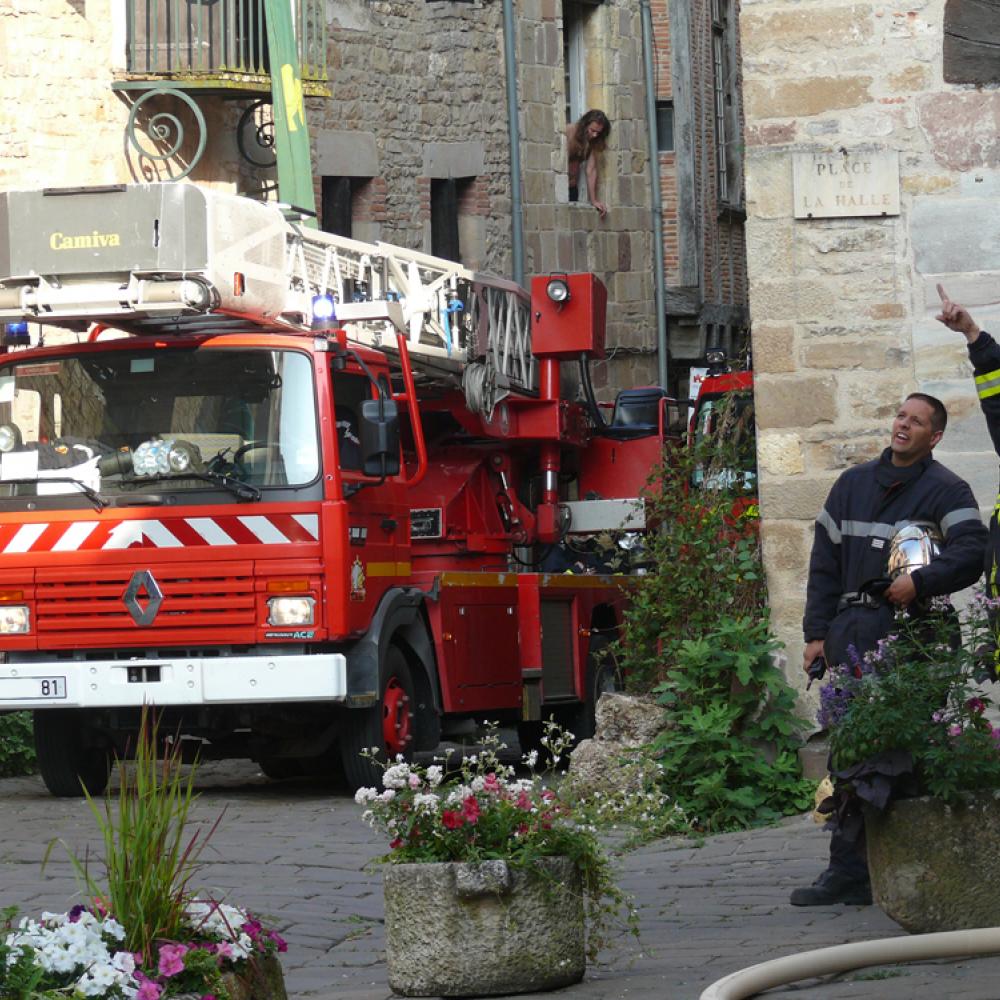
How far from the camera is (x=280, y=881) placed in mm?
9141

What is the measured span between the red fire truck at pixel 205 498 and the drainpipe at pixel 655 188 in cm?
1692

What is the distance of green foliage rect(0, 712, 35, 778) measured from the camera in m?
14.5

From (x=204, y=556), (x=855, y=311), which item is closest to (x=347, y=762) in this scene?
(x=204, y=556)

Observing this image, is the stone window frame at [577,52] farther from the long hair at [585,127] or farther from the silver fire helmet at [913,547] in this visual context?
the silver fire helmet at [913,547]

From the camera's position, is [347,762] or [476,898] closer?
[476,898]

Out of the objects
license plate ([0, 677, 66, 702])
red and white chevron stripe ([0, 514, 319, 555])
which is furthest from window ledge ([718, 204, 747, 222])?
license plate ([0, 677, 66, 702])

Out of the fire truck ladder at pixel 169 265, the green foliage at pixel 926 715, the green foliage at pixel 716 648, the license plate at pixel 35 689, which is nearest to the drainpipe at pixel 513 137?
the fire truck ladder at pixel 169 265

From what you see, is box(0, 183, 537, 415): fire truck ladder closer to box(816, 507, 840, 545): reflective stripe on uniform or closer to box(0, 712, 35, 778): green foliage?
box(0, 712, 35, 778): green foliage

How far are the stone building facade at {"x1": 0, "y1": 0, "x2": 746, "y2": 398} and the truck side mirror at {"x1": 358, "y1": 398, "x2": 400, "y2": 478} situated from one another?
33.0 ft

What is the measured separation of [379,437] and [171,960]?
713cm

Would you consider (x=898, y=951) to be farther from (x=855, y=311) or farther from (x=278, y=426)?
(x=278, y=426)

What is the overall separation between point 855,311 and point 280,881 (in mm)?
3779

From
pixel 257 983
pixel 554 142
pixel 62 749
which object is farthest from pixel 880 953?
pixel 554 142

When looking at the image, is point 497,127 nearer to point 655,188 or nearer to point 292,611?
point 655,188
